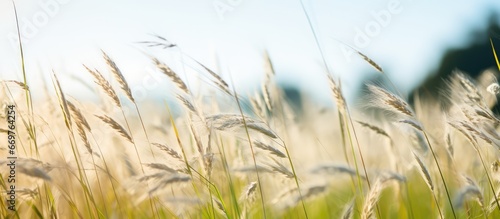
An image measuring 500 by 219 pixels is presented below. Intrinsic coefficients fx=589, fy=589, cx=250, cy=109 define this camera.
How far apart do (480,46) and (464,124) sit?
24338mm

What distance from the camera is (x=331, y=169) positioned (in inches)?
63.5

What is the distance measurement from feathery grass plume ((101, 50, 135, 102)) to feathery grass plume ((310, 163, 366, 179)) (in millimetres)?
624

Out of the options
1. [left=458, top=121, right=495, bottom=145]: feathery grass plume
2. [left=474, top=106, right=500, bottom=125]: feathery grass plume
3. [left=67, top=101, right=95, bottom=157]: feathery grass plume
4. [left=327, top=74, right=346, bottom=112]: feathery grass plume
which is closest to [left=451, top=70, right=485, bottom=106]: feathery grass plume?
[left=474, top=106, right=500, bottom=125]: feathery grass plume

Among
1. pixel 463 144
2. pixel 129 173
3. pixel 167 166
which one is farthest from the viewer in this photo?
pixel 463 144

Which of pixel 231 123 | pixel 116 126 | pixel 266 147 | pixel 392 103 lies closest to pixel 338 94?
pixel 392 103

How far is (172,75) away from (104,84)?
0.21 metres

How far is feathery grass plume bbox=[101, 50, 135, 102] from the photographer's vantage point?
70.2 inches

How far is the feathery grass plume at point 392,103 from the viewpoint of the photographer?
1.77 metres

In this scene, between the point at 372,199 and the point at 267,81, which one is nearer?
the point at 372,199

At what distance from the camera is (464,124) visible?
1752 millimetres

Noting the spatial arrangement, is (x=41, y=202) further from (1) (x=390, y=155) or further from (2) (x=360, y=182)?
(1) (x=390, y=155)

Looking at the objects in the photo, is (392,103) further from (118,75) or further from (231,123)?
(118,75)

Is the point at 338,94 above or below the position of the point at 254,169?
above

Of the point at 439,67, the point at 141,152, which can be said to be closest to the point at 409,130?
the point at 141,152
